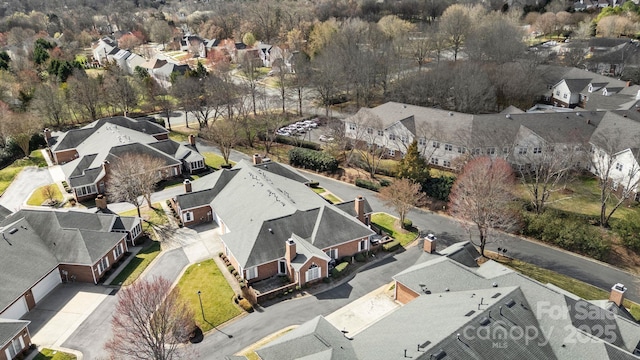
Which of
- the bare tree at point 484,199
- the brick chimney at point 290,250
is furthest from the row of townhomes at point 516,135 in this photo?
the brick chimney at point 290,250

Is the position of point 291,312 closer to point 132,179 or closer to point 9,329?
point 9,329

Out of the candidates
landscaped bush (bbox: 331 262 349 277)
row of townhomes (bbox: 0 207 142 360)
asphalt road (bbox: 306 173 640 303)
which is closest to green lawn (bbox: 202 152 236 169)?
row of townhomes (bbox: 0 207 142 360)

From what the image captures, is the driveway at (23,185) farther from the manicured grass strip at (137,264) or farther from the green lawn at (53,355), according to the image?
the green lawn at (53,355)

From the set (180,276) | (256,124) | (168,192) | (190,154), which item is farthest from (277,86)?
(180,276)

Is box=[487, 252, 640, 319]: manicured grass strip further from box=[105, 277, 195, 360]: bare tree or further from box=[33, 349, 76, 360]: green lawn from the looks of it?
box=[33, 349, 76, 360]: green lawn

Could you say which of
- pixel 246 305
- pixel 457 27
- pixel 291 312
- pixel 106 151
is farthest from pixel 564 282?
pixel 457 27
